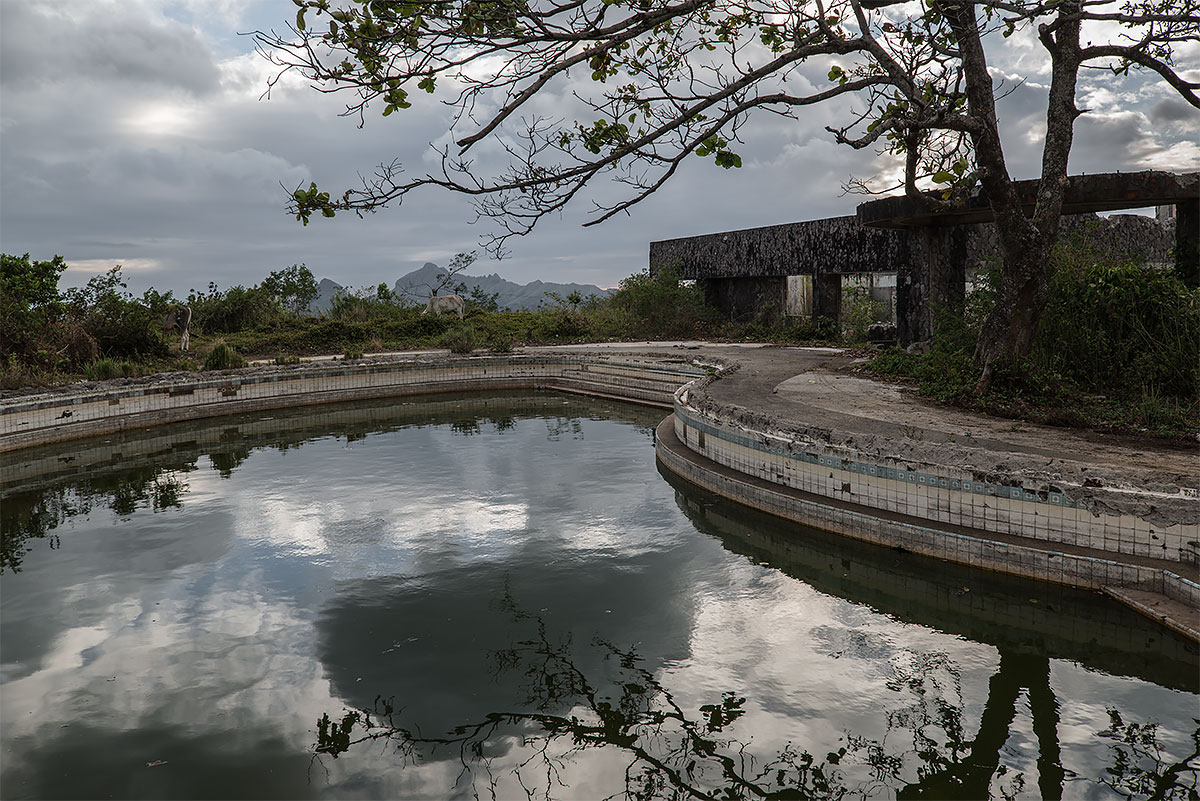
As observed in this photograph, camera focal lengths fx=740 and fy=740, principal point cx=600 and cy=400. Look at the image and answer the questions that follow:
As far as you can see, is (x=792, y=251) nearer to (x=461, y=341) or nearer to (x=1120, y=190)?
(x=461, y=341)

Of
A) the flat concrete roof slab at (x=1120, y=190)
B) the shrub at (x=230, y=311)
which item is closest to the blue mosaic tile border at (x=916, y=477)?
the flat concrete roof slab at (x=1120, y=190)

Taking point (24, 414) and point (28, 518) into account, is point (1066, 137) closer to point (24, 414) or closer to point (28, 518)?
point (28, 518)

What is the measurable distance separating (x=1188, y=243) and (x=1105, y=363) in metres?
2.96

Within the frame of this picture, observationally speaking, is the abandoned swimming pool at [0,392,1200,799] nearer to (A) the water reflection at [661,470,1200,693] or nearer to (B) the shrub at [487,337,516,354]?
(A) the water reflection at [661,470,1200,693]

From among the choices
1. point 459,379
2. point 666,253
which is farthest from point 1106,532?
point 666,253

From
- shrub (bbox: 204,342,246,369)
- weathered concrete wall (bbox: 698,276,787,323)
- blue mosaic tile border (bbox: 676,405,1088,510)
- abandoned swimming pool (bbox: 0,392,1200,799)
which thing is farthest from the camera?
weathered concrete wall (bbox: 698,276,787,323)

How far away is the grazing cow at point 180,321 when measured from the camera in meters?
16.4

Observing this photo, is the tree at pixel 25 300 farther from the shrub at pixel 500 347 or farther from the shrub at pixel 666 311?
the shrub at pixel 666 311

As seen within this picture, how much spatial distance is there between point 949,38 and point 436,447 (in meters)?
7.79

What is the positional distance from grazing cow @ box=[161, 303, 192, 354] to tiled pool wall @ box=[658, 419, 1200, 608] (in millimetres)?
13283

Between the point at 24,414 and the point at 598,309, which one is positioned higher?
the point at 598,309

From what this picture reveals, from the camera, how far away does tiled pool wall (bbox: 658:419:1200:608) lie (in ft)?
15.2

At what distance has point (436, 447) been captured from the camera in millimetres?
9945

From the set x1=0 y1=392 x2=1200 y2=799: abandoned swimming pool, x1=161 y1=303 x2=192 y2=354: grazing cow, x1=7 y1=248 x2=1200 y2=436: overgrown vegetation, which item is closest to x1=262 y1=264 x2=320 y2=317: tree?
x1=7 y1=248 x2=1200 y2=436: overgrown vegetation
